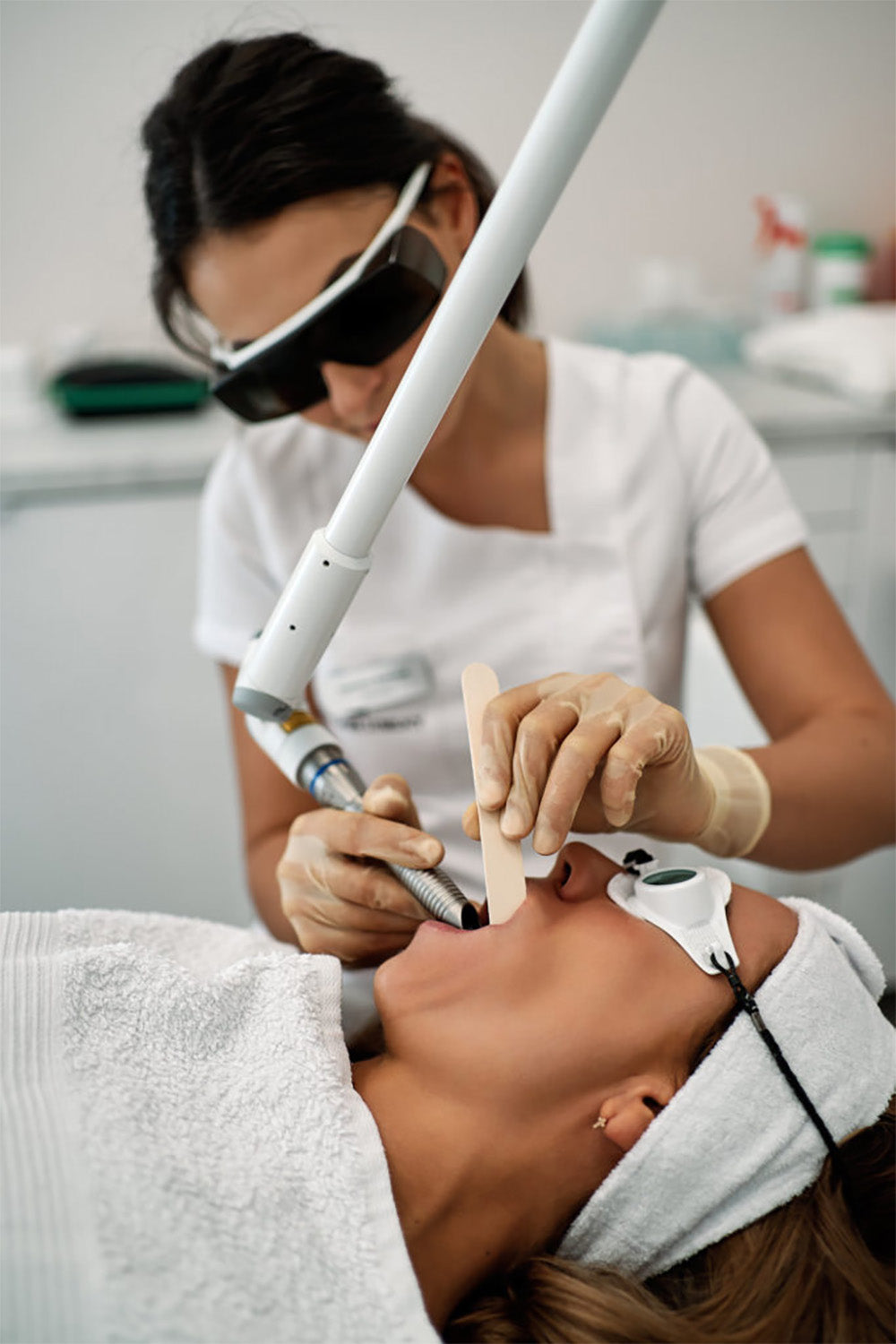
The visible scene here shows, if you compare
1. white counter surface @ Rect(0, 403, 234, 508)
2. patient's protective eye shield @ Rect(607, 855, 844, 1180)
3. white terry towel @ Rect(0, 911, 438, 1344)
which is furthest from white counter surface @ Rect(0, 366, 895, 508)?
patient's protective eye shield @ Rect(607, 855, 844, 1180)

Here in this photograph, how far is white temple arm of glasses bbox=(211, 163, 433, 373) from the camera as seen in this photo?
2.60 feet

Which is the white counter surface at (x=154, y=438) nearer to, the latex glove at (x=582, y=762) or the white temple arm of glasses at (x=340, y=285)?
the white temple arm of glasses at (x=340, y=285)

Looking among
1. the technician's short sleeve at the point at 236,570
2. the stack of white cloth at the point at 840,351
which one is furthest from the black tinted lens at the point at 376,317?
the stack of white cloth at the point at 840,351

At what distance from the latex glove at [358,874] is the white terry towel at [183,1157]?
0.16 feet

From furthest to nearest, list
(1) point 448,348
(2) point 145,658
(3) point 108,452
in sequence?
(3) point 108,452 < (2) point 145,658 < (1) point 448,348

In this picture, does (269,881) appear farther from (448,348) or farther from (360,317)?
(448,348)

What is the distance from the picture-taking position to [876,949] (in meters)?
0.81

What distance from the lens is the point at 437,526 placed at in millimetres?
1099

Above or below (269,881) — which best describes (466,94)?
above

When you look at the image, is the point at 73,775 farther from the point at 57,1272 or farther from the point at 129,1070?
the point at 57,1272

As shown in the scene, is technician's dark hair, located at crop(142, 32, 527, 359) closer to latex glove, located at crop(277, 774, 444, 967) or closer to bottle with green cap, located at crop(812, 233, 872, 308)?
latex glove, located at crop(277, 774, 444, 967)

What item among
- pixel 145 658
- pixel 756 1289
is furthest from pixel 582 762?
pixel 145 658

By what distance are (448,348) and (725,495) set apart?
2.07ft

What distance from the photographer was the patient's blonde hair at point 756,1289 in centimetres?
64
